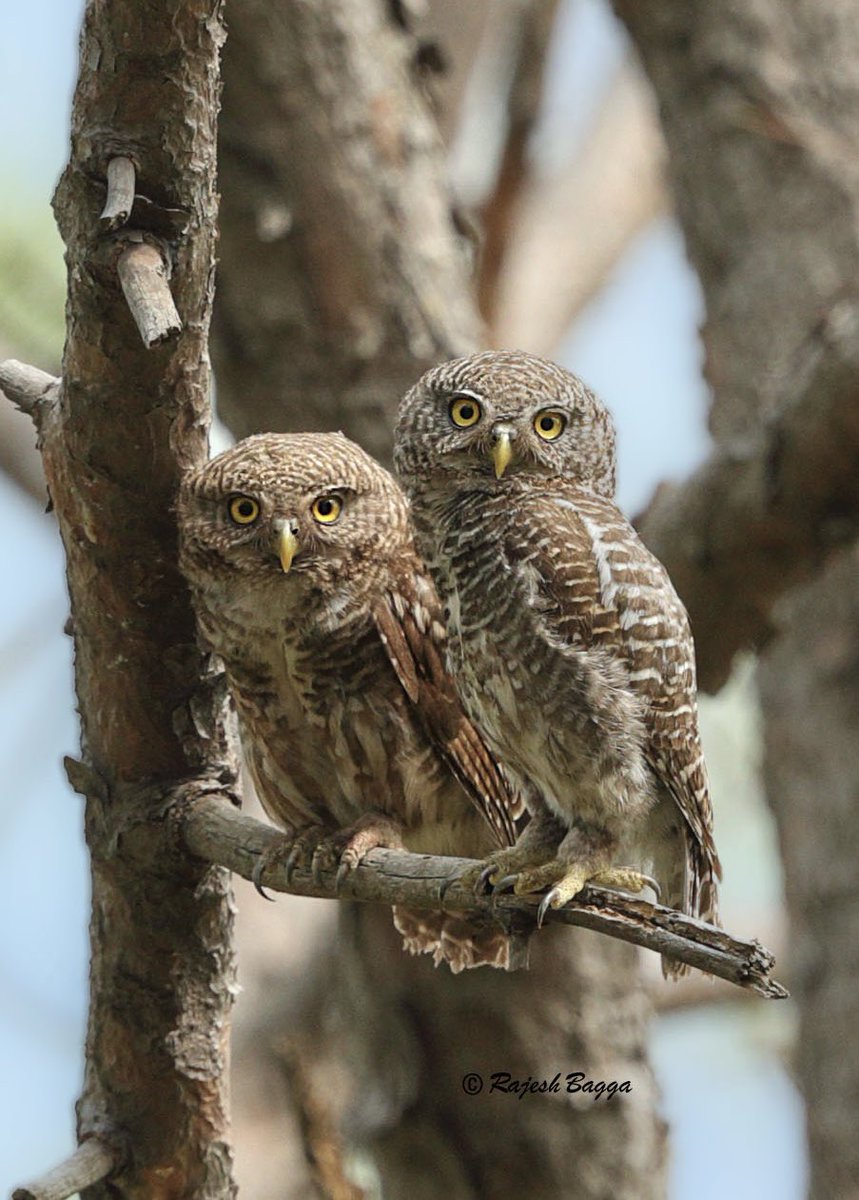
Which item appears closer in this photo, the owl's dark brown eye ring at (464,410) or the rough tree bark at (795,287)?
the owl's dark brown eye ring at (464,410)

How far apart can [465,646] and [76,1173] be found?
1.39 meters

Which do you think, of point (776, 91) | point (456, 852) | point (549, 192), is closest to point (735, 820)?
point (549, 192)

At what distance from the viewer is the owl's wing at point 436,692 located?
381cm

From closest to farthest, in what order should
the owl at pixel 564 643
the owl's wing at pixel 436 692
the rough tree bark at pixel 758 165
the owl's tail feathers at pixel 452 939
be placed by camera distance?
the owl at pixel 564 643 → the owl's wing at pixel 436 692 → the owl's tail feathers at pixel 452 939 → the rough tree bark at pixel 758 165

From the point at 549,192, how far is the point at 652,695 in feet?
20.2

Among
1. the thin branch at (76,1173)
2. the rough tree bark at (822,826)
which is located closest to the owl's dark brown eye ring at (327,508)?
the thin branch at (76,1173)

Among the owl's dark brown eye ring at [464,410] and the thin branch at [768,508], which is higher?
the thin branch at [768,508]

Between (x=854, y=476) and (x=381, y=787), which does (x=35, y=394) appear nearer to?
(x=381, y=787)

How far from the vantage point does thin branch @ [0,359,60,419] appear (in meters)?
3.53

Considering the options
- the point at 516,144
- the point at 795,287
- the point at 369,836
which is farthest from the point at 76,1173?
the point at 516,144

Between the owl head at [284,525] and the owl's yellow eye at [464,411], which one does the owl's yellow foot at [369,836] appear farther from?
the owl's yellow eye at [464,411]

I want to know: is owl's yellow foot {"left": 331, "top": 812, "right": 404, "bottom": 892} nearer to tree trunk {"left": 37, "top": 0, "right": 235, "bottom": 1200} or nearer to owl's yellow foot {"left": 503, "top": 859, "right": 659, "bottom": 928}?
tree trunk {"left": 37, "top": 0, "right": 235, "bottom": 1200}

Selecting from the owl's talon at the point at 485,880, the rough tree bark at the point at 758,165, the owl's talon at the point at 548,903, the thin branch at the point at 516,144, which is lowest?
the owl's talon at the point at 548,903

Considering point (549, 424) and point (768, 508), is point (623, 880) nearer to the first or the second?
point (549, 424)
